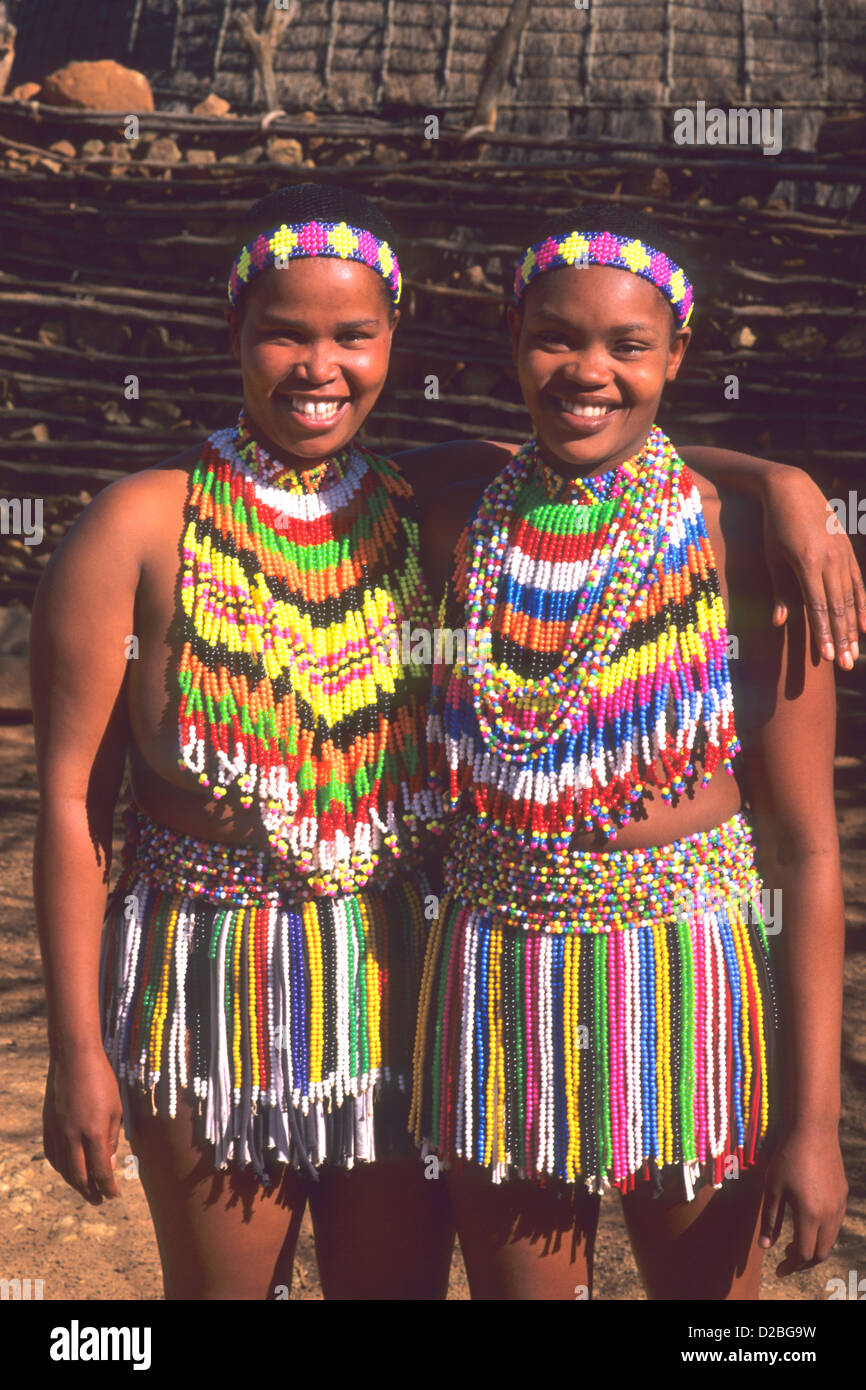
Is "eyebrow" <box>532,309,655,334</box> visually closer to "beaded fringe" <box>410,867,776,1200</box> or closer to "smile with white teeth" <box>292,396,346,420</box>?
"smile with white teeth" <box>292,396,346,420</box>

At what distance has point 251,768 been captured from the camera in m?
1.96

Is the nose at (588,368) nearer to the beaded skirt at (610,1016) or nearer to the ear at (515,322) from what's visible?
the ear at (515,322)

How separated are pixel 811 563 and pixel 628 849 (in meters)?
0.49

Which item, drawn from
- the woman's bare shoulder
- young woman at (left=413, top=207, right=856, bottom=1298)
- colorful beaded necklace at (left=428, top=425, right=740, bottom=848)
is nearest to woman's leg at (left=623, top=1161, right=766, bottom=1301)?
young woman at (left=413, top=207, right=856, bottom=1298)

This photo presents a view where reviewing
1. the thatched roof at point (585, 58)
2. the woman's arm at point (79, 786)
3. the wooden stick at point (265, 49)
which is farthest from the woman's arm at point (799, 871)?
the thatched roof at point (585, 58)

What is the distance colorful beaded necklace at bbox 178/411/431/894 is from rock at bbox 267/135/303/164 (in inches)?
211

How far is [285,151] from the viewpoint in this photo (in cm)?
685

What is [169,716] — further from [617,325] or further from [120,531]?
[617,325]

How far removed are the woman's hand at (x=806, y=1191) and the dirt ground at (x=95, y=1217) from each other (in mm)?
1353

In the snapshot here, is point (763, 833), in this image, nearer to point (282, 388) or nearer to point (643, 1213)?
point (643, 1213)

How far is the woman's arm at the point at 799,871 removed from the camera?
185cm

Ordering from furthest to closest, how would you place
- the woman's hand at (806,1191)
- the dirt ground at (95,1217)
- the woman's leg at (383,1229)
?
the dirt ground at (95,1217)
the woman's leg at (383,1229)
the woman's hand at (806,1191)

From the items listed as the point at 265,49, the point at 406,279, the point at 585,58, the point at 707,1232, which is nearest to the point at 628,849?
the point at 707,1232
